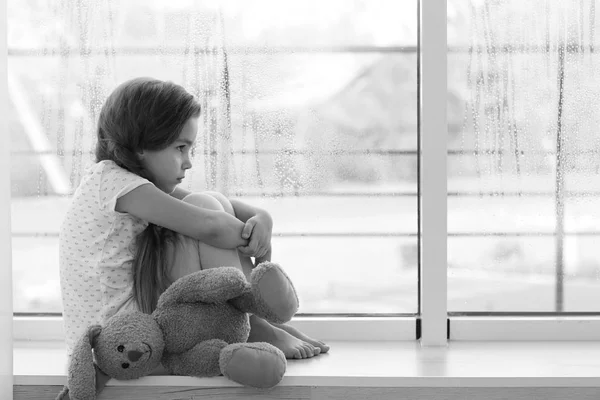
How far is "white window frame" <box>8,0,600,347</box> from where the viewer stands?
1659mm

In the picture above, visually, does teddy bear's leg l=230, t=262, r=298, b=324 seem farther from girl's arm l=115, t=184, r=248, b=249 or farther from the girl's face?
the girl's face

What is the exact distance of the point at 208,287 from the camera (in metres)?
1.37

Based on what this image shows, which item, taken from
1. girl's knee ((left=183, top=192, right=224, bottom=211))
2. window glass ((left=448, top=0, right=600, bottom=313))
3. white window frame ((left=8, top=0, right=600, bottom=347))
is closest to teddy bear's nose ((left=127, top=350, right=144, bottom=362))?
girl's knee ((left=183, top=192, right=224, bottom=211))

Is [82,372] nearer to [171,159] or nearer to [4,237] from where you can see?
[4,237]

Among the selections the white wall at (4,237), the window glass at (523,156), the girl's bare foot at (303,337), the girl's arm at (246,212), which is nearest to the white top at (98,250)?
the white wall at (4,237)

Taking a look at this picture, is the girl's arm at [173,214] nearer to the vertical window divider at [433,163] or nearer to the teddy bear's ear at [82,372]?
Answer: the teddy bear's ear at [82,372]

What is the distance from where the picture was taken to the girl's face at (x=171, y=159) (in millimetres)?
1494

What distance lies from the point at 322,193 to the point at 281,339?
1.28 ft

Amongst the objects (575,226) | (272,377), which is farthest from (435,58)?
(272,377)

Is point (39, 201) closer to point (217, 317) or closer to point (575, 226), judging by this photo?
point (217, 317)

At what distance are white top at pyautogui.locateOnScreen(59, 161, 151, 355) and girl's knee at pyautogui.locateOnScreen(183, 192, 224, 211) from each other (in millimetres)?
103

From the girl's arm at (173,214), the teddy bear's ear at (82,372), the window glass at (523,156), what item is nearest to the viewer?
the teddy bear's ear at (82,372)

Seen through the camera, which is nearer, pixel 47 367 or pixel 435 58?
pixel 47 367

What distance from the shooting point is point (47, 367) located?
1536mm
